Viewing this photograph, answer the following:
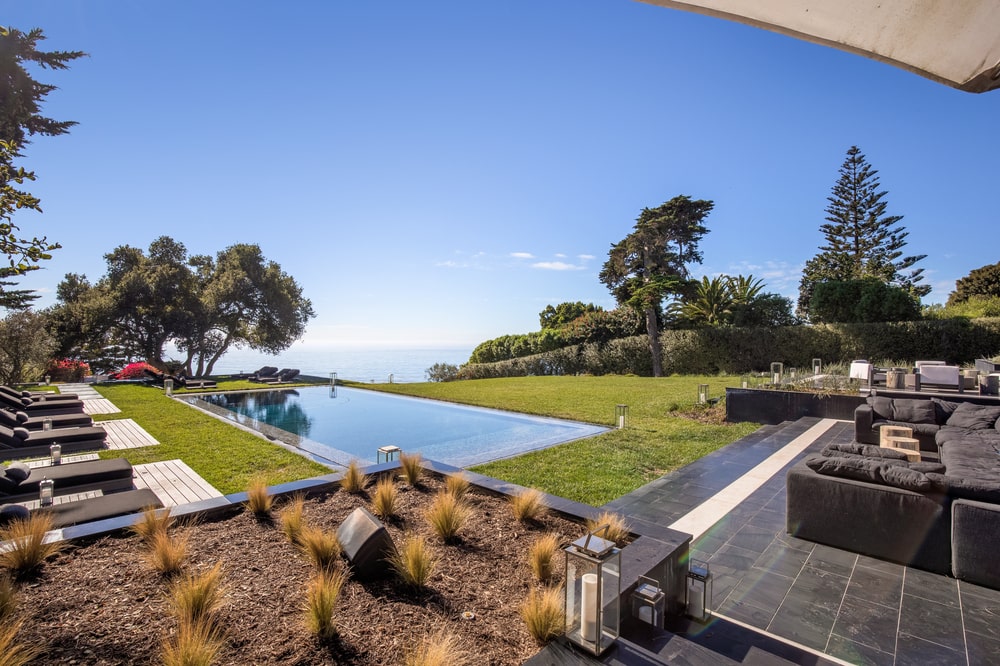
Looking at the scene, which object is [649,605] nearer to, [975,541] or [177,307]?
[975,541]

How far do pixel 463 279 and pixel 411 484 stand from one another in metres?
19.7

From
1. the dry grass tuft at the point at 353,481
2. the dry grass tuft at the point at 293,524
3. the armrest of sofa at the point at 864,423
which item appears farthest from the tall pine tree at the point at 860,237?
the dry grass tuft at the point at 293,524

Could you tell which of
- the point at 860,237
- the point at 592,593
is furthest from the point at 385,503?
the point at 860,237

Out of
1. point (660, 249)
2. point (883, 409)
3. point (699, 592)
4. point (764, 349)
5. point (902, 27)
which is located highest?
point (660, 249)

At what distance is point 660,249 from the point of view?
19.7 m

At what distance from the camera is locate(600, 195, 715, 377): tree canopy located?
755 inches

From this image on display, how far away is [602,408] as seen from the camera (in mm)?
10281

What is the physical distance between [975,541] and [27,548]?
18.5 ft

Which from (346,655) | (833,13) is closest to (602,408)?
(346,655)

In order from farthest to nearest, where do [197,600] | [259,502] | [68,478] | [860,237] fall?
1. [860,237]
2. [68,478]
3. [259,502]
4. [197,600]

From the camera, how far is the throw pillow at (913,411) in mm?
5914

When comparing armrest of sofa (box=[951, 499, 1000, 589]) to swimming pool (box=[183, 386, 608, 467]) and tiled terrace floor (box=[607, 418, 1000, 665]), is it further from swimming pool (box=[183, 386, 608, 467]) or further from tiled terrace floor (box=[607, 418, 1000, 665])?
swimming pool (box=[183, 386, 608, 467])

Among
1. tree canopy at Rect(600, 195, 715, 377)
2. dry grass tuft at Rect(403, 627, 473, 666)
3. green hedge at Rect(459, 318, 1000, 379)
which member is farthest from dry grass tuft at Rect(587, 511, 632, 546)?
tree canopy at Rect(600, 195, 715, 377)

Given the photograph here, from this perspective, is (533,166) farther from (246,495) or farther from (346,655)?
(346,655)
